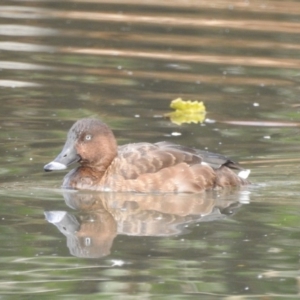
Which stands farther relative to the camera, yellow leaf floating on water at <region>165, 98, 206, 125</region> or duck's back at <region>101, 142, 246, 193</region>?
yellow leaf floating on water at <region>165, 98, 206, 125</region>

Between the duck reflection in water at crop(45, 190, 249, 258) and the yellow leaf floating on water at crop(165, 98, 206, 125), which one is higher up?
the yellow leaf floating on water at crop(165, 98, 206, 125)

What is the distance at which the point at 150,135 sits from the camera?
1199 centimetres

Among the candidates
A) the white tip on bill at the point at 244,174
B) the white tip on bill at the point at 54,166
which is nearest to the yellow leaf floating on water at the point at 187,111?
the white tip on bill at the point at 244,174

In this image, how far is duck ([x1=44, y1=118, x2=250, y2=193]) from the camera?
32.4ft

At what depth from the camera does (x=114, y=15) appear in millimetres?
19578

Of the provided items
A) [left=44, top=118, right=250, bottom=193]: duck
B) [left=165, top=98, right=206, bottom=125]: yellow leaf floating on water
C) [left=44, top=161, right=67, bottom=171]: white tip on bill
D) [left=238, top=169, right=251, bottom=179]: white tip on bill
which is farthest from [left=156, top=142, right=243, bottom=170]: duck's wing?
[left=165, top=98, right=206, bottom=125]: yellow leaf floating on water

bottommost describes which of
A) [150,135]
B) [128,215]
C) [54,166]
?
[128,215]

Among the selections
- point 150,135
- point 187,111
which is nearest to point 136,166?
point 150,135

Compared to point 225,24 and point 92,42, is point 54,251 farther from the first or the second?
point 225,24

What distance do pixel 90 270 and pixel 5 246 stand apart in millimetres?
828

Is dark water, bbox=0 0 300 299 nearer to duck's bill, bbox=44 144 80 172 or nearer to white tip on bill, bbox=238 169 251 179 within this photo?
white tip on bill, bbox=238 169 251 179

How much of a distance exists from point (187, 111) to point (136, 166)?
3361 millimetres

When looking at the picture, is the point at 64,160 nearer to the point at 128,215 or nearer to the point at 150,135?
the point at 128,215

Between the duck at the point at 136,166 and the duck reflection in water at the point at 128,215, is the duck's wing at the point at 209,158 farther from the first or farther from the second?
the duck reflection in water at the point at 128,215
